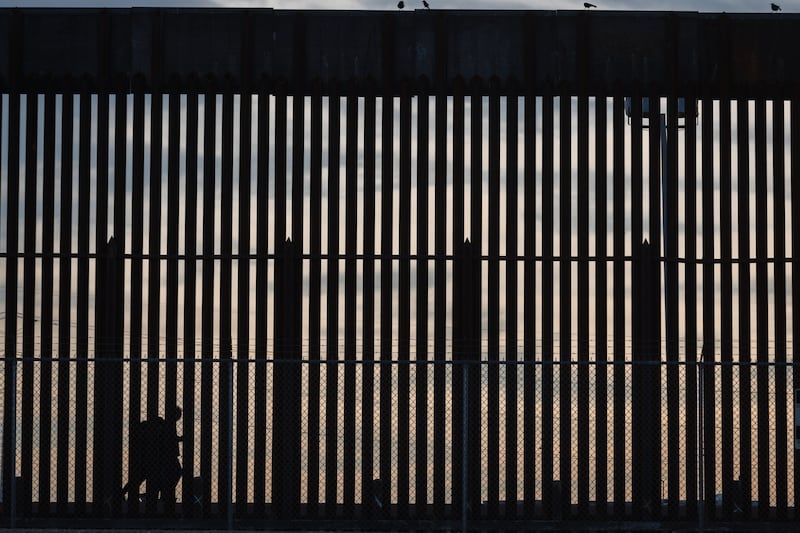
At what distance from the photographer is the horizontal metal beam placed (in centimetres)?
1802

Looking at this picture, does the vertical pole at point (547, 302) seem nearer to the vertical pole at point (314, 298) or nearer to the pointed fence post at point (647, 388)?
the pointed fence post at point (647, 388)

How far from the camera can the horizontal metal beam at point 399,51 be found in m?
18.0

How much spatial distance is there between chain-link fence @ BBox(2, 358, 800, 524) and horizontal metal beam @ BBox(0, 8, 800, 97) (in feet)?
12.6

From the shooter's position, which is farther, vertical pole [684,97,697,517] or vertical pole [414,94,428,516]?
vertical pole [684,97,697,517]

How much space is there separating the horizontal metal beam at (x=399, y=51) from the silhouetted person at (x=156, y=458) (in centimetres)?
456

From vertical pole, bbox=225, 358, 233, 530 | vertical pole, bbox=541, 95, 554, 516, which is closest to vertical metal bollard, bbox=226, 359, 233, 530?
vertical pole, bbox=225, 358, 233, 530

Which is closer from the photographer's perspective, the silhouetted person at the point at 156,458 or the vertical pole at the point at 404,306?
the vertical pole at the point at 404,306

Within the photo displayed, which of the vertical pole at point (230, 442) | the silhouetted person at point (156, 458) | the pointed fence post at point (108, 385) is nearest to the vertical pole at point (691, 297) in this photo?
the vertical pole at point (230, 442)

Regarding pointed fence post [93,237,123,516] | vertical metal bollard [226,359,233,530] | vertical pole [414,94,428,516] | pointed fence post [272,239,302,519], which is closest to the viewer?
vertical metal bollard [226,359,233,530]

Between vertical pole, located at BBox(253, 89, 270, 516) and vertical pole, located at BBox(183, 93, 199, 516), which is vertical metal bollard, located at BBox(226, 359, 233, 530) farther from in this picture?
vertical pole, located at BBox(183, 93, 199, 516)

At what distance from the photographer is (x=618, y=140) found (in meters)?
18.0

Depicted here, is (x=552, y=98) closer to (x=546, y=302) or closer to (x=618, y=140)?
(x=618, y=140)

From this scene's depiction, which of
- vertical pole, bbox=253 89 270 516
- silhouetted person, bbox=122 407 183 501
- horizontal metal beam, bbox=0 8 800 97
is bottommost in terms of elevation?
silhouetted person, bbox=122 407 183 501

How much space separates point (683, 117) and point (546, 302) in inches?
126
